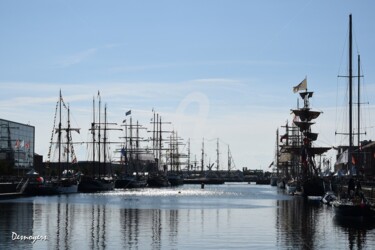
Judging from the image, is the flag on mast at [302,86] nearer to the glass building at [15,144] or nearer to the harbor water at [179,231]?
the glass building at [15,144]

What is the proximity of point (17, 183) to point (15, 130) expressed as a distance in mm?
51660

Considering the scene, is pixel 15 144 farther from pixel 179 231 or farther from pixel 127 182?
pixel 179 231

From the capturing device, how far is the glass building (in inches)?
6010

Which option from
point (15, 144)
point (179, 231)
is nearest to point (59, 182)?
point (15, 144)

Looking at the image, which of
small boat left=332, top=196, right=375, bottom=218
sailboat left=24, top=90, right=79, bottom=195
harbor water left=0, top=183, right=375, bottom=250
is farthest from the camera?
sailboat left=24, top=90, right=79, bottom=195

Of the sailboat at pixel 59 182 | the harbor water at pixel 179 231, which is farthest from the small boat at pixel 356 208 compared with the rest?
the sailboat at pixel 59 182

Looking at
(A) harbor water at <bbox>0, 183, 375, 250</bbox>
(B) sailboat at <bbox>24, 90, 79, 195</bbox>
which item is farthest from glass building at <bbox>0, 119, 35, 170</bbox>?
(A) harbor water at <bbox>0, 183, 375, 250</bbox>

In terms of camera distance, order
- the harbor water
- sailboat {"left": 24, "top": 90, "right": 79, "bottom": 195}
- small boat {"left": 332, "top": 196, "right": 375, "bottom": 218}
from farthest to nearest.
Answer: sailboat {"left": 24, "top": 90, "right": 79, "bottom": 195}
small boat {"left": 332, "top": 196, "right": 375, "bottom": 218}
the harbor water

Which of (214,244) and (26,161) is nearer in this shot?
(214,244)

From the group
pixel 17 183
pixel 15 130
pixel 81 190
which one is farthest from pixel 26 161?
pixel 17 183

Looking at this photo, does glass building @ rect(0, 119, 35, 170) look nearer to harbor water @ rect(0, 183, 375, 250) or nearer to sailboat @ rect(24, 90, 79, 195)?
sailboat @ rect(24, 90, 79, 195)

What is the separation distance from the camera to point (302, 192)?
118 m

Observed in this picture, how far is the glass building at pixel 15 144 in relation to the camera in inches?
6010

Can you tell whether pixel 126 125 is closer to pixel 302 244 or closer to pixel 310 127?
pixel 310 127
